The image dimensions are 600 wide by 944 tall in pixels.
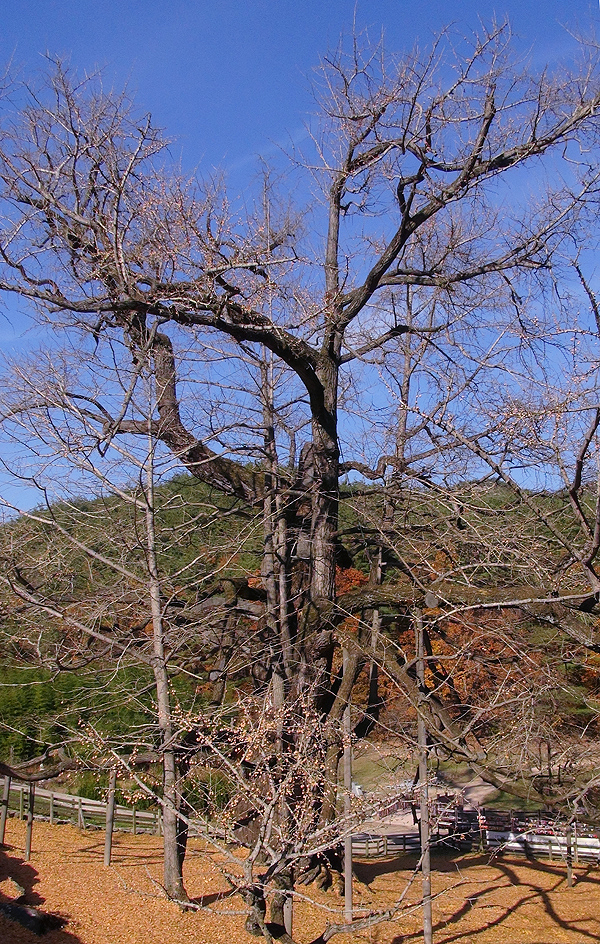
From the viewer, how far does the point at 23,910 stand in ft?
25.5

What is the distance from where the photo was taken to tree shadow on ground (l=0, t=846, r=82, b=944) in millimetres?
7335

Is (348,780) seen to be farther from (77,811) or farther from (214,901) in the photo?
(77,811)

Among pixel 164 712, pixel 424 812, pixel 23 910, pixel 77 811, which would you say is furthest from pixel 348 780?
pixel 77 811

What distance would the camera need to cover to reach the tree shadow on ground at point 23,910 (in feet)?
24.1

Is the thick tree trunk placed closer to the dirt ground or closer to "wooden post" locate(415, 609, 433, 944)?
the dirt ground

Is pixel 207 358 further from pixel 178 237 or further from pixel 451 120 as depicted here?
pixel 451 120

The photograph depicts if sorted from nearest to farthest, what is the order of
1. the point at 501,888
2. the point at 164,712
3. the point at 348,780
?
the point at 164,712, the point at 348,780, the point at 501,888

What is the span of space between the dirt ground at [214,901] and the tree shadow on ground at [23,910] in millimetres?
19

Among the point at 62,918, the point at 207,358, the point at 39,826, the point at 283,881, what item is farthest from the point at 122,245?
the point at 39,826

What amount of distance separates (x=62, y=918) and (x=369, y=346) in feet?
26.1

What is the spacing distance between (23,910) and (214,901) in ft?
6.25

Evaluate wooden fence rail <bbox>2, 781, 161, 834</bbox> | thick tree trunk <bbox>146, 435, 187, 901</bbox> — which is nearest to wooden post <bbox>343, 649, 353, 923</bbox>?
thick tree trunk <bbox>146, 435, 187, 901</bbox>

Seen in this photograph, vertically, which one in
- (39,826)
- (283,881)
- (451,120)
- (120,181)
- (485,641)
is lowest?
(39,826)

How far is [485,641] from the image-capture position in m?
13.3
